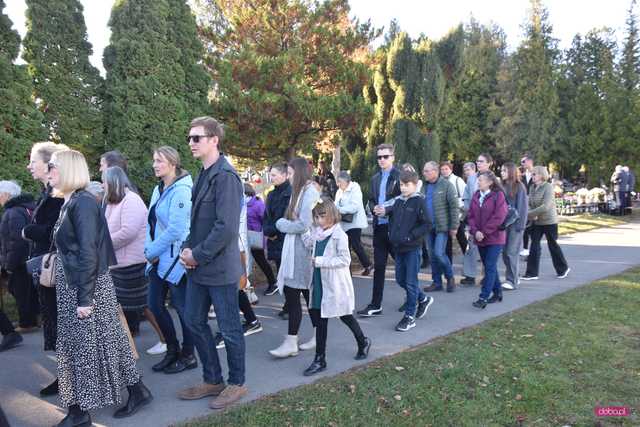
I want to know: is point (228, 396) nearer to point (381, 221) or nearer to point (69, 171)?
point (69, 171)

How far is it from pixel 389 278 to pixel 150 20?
623 centimetres

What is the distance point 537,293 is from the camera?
24.5 feet

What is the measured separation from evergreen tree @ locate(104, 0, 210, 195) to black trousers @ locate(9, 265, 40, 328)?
10.1 ft

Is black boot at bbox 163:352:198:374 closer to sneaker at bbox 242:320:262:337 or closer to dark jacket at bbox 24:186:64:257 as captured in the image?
sneaker at bbox 242:320:262:337

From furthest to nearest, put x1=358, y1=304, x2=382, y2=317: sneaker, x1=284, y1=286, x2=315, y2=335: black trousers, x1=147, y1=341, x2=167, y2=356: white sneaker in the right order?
x1=358, y1=304, x2=382, y2=317: sneaker, x1=147, y1=341, x2=167, y2=356: white sneaker, x1=284, y1=286, x2=315, y2=335: black trousers

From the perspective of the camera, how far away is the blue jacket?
4.22m

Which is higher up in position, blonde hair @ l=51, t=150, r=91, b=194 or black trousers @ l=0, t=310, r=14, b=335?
blonde hair @ l=51, t=150, r=91, b=194

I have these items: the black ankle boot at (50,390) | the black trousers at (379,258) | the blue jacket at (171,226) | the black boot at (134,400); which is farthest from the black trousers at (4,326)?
the black trousers at (379,258)

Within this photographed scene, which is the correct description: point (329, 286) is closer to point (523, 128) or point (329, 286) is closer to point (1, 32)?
point (1, 32)

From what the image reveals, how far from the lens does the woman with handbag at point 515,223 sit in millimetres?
→ 7680

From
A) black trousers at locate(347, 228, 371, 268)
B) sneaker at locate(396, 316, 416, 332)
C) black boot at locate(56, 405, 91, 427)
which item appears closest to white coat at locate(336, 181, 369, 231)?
black trousers at locate(347, 228, 371, 268)

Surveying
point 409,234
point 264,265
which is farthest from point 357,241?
point 409,234

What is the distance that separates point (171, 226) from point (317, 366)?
181 centimetres

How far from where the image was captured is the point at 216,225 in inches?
141
